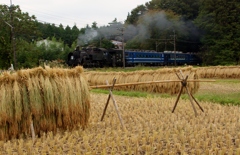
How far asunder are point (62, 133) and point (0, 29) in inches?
1261

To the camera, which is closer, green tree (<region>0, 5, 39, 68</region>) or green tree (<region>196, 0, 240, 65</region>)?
green tree (<region>0, 5, 39, 68</region>)

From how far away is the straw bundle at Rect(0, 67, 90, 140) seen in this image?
24.5 feet

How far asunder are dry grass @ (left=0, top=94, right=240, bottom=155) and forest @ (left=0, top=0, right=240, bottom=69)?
93.2 ft

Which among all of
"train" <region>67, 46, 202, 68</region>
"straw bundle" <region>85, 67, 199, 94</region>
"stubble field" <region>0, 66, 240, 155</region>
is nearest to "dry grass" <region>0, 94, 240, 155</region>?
"stubble field" <region>0, 66, 240, 155</region>

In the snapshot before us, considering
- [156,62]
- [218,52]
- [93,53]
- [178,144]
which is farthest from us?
[218,52]

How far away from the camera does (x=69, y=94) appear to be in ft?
27.1

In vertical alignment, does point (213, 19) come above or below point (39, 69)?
above

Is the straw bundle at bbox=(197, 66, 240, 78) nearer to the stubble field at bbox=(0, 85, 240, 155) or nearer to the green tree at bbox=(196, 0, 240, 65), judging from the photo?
the green tree at bbox=(196, 0, 240, 65)

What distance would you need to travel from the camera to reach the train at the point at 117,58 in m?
35.2

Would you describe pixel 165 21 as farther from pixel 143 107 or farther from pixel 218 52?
pixel 143 107

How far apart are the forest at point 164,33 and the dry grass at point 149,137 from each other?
28.4 meters

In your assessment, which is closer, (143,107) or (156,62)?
(143,107)

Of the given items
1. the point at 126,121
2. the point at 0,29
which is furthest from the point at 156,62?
the point at 126,121

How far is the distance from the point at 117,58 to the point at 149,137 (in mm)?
32354
